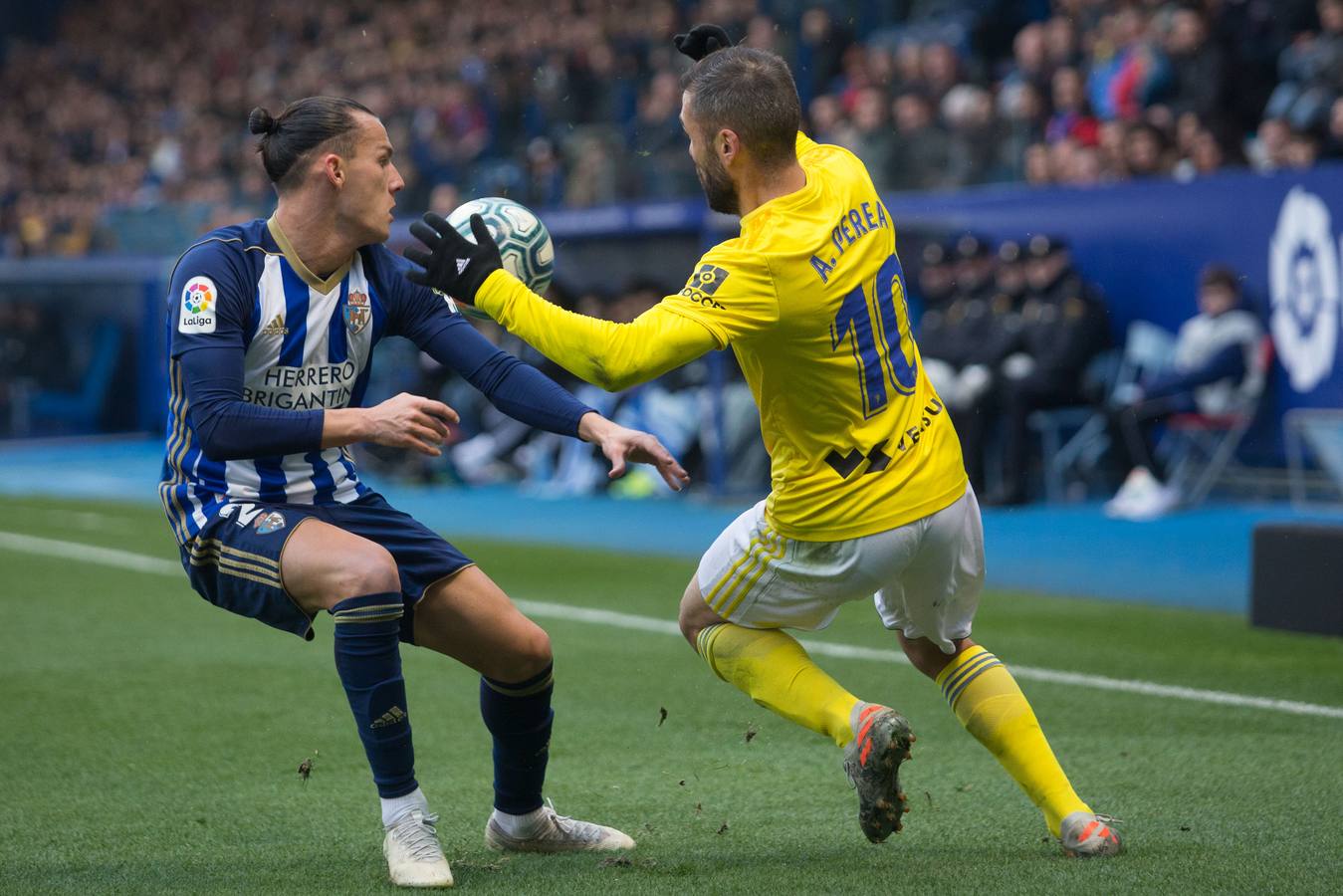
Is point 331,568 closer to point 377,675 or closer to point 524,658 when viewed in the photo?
point 377,675

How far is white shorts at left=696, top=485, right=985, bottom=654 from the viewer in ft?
12.6

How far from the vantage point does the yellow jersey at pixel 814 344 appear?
3613mm

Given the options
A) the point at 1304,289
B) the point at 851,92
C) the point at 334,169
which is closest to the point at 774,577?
the point at 334,169

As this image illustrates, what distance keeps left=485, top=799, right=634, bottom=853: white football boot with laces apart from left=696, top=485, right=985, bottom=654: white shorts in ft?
2.18

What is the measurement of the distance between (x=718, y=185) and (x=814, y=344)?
44 cm

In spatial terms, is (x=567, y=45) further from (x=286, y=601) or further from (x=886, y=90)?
(x=286, y=601)

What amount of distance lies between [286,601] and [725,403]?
1063 cm

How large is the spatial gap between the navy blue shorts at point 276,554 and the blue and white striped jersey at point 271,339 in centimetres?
5

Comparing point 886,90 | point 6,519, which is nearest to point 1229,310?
point 886,90

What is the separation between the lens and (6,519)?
14320mm

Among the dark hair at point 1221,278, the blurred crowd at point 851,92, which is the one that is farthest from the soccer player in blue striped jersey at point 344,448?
the dark hair at point 1221,278

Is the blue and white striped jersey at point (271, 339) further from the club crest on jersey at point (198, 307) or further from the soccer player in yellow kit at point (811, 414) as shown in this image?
the soccer player in yellow kit at point (811, 414)

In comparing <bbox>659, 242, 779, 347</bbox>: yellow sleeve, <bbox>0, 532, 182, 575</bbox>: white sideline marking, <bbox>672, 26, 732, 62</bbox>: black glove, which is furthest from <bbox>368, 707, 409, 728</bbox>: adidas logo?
<bbox>0, 532, 182, 575</bbox>: white sideline marking

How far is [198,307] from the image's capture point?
3742 mm
